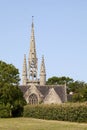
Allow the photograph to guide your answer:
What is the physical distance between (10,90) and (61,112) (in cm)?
1592

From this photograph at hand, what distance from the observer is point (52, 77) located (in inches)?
6152

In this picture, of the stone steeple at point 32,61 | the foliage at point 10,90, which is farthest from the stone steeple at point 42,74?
the foliage at point 10,90

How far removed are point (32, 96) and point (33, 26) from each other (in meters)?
35.7

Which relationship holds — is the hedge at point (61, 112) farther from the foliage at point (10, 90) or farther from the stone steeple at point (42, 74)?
the stone steeple at point (42, 74)

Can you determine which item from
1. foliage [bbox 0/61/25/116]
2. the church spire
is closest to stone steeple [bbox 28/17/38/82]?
the church spire

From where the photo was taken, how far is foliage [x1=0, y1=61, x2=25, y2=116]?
68.2 metres

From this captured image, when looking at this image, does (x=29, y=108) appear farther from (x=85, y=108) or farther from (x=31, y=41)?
(x=31, y=41)

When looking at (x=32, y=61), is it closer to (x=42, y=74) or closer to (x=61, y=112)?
(x=42, y=74)

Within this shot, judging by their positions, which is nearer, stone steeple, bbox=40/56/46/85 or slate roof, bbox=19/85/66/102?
slate roof, bbox=19/85/66/102

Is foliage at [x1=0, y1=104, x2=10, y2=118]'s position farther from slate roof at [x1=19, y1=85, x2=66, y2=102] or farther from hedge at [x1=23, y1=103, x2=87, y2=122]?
slate roof at [x1=19, y1=85, x2=66, y2=102]

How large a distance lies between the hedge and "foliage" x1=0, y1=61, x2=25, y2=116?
2093 mm

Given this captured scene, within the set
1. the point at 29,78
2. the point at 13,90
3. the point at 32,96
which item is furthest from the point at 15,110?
the point at 29,78

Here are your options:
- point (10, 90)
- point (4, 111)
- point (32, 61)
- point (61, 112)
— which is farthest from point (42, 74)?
point (61, 112)

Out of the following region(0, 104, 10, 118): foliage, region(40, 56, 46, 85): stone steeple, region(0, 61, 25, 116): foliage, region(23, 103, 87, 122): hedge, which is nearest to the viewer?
region(23, 103, 87, 122): hedge
